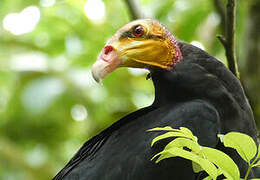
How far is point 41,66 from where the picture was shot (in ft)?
21.2

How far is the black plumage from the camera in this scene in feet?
12.0

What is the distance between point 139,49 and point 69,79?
237 cm

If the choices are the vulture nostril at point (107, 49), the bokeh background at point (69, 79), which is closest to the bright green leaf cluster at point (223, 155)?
the vulture nostril at point (107, 49)

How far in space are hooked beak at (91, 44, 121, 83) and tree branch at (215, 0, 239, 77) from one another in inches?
28.8

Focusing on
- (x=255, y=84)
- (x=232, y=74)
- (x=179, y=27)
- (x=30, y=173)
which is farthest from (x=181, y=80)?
(x=30, y=173)

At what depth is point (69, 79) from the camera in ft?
20.4

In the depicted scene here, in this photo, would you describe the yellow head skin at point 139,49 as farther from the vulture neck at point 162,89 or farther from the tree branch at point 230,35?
the tree branch at point 230,35

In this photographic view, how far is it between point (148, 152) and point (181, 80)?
64cm

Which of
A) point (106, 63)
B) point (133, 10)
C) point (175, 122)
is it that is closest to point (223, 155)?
point (175, 122)

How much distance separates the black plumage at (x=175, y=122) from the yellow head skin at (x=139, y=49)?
89 mm

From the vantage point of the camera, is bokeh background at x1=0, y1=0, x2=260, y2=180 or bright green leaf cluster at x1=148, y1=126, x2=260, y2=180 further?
bokeh background at x1=0, y1=0, x2=260, y2=180

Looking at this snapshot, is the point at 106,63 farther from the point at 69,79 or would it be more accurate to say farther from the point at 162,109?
the point at 69,79

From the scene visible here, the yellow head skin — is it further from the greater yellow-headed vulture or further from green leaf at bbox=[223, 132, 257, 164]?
green leaf at bbox=[223, 132, 257, 164]

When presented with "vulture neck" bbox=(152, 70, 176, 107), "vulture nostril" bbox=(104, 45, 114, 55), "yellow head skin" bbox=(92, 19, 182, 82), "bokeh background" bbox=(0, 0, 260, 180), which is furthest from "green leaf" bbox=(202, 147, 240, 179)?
"bokeh background" bbox=(0, 0, 260, 180)
